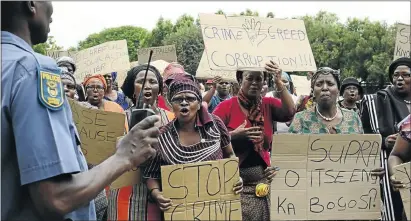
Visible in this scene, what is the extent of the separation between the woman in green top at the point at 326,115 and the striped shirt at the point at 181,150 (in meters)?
0.83

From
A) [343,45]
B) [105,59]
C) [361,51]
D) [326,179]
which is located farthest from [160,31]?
[326,179]

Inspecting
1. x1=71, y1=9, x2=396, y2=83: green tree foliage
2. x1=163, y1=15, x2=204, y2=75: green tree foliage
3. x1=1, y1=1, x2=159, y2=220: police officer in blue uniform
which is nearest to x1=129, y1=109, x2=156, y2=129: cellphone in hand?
x1=1, y1=1, x2=159, y2=220: police officer in blue uniform

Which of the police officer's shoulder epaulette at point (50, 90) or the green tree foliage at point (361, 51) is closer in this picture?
the police officer's shoulder epaulette at point (50, 90)

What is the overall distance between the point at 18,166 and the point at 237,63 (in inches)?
121

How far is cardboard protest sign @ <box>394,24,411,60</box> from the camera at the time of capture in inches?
245

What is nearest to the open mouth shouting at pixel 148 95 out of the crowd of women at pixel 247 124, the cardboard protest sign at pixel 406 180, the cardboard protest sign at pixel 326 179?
the crowd of women at pixel 247 124

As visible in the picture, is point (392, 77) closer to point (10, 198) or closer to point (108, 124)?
point (108, 124)

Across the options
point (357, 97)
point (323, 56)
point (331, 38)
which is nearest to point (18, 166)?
point (357, 97)

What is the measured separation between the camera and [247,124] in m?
4.62

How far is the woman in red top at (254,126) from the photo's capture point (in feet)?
14.7

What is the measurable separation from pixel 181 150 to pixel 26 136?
7.14 ft

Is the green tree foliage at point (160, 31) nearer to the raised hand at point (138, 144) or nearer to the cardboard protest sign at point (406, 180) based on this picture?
the cardboard protest sign at point (406, 180)

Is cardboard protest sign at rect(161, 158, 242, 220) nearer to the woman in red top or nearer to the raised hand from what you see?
the woman in red top

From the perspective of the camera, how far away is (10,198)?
1753 millimetres
